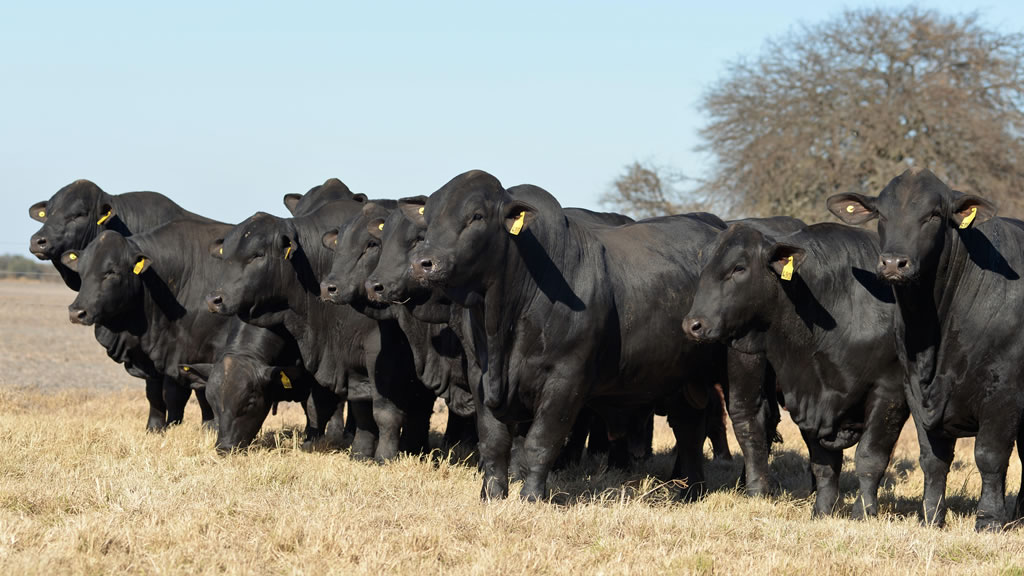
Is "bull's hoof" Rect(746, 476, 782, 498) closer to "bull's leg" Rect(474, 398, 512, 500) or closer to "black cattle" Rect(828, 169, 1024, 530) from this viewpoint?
"black cattle" Rect(828, 169, 1024, 530)

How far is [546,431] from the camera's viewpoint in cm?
715

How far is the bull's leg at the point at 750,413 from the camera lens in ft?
26.2

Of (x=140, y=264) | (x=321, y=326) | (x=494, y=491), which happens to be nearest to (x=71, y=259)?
(x=140, y=264)

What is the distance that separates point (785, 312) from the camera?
7.55 meters

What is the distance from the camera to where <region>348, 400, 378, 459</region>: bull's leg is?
962 cm

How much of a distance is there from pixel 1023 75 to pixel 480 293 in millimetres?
23128

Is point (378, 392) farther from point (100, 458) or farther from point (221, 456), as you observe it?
point (100, 458)

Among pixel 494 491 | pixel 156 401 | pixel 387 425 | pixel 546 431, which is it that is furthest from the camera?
pixel 156 401

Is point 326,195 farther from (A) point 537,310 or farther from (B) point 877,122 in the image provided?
(B) point 877,122

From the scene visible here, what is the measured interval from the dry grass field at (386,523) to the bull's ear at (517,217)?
5.10ft

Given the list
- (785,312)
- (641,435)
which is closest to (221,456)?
(641,435)

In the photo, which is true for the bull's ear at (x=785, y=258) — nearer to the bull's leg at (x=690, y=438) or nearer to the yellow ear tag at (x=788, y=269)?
the yellow ear tag at (x=788, y=269)

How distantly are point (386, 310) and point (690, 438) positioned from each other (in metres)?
2.36

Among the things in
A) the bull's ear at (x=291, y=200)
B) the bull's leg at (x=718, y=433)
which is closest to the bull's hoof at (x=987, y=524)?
the bull's leg at (x=718, y=433)
